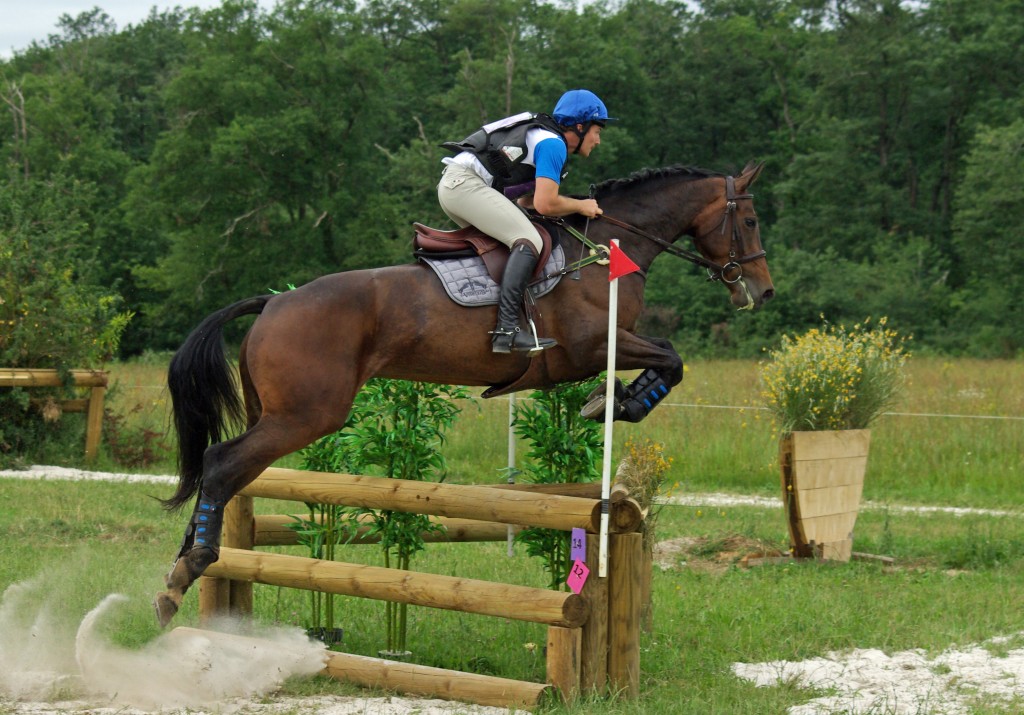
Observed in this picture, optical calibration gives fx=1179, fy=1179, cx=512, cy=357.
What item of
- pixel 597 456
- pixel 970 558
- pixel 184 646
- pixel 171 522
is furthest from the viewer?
pixel 171 522

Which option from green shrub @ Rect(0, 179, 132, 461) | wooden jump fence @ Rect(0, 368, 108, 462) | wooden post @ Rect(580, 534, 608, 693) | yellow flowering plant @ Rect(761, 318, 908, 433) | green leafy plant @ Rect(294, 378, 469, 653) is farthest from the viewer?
green shrub @ Rect(0, 179, 132, 461)

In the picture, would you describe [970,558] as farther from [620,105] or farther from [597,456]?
[620,105]

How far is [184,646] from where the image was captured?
17.9ft

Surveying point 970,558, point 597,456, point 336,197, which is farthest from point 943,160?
point 597,456

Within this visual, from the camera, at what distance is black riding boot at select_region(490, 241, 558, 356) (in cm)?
521

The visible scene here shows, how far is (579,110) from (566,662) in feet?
8.29

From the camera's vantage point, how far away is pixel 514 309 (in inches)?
207

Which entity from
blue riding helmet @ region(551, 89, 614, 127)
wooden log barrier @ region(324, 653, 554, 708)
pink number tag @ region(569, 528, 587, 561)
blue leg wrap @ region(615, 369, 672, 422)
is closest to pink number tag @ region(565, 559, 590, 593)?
pink number tag @ region(569, 528, 587, 561)

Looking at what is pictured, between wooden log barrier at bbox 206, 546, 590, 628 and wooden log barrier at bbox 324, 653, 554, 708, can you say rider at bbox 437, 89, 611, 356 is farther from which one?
wooden log barrier at bbox 324, 653, 554, 708

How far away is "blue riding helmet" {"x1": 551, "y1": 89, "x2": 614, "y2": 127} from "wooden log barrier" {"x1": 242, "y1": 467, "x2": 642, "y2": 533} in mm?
1769

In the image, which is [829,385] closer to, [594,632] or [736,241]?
[736,241]

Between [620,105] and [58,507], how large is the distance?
32.1 meters

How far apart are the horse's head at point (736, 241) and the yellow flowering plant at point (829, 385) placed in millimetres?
3262

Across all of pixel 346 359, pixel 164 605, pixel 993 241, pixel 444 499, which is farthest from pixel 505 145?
pixel 993 241
